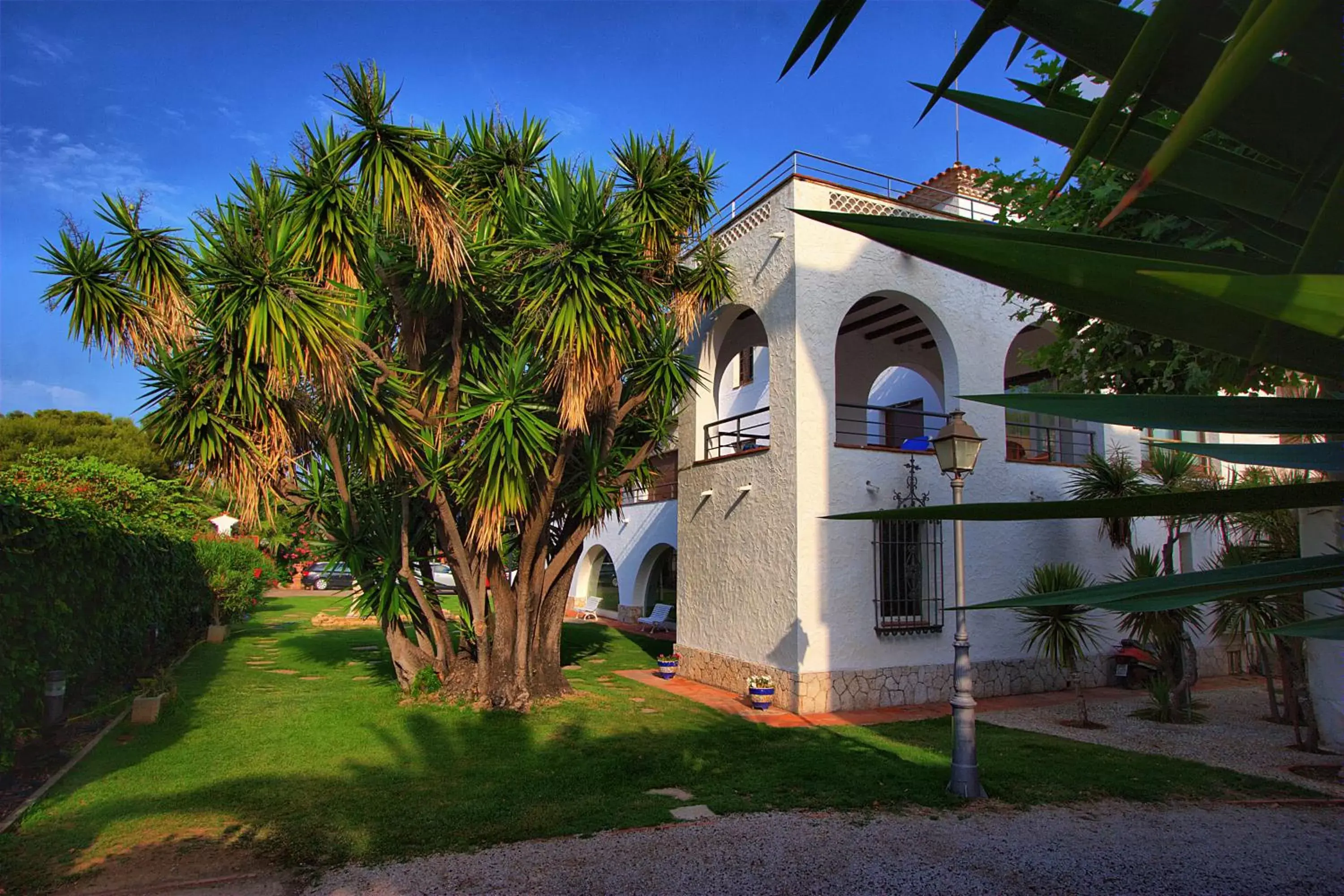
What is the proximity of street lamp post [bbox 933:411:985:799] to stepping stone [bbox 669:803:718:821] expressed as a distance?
7.42 ft

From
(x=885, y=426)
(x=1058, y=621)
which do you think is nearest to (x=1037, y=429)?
(x=885, y=426)

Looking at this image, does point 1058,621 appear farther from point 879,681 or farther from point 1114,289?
point 1114,289

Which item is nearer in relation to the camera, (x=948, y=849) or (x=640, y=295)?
(x=948, y=849)

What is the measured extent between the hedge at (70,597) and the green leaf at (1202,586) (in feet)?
24.9

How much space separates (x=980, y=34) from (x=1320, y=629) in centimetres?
75

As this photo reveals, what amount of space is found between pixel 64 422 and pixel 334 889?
115 ft

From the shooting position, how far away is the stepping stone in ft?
21.2

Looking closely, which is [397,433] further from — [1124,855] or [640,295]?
[1124,855]

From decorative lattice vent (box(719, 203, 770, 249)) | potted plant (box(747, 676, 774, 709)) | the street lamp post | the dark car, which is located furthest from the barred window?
the dark car

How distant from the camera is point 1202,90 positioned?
50 cm

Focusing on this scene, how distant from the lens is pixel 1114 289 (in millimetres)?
715

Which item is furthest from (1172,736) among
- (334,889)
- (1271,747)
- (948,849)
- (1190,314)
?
(1190,314)

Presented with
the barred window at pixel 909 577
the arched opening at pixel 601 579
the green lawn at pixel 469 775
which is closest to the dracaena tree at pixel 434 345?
the green lawn at pixel 469 775

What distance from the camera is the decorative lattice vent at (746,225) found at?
40.1 feet
